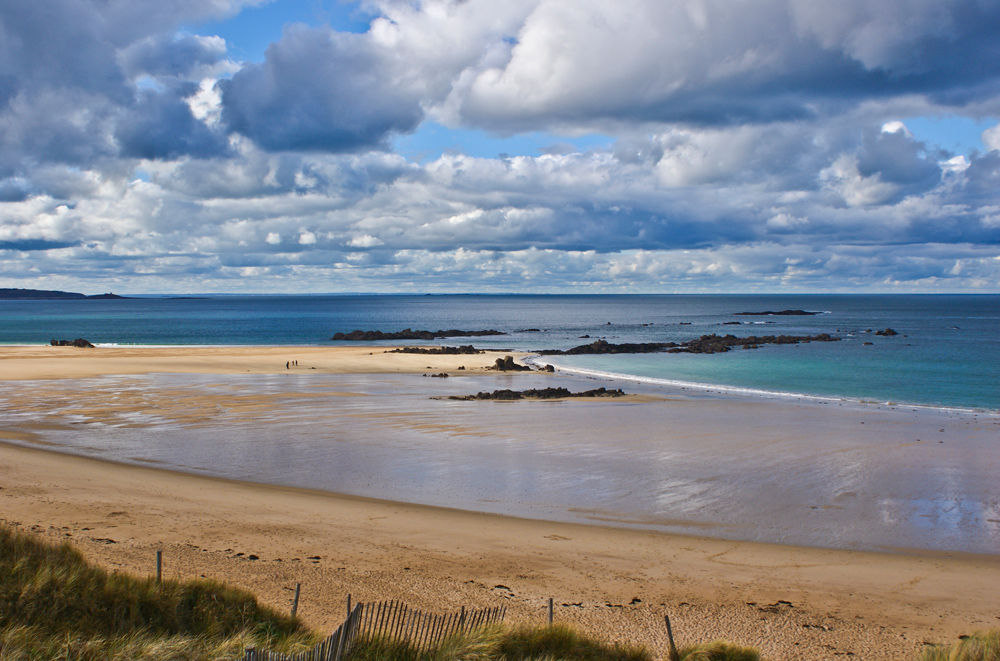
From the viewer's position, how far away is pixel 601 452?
1961 cm

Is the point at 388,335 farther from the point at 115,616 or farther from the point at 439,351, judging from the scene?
the point at 115,616

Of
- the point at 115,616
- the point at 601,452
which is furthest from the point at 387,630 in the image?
the point at 601,452

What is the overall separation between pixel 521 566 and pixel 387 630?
138 inches

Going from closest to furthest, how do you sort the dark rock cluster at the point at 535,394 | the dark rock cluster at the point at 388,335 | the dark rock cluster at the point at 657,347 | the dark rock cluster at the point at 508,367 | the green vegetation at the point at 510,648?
the green vegetation at the point at 510,648, the dark rock cluster at the point at 535,394, the dark rock cluster at the point at 508,367, the dark rock cluster at the point at 657,347, the dark rock cluster at the point at 388,335

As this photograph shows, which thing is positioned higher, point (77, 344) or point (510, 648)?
point (77, 344)

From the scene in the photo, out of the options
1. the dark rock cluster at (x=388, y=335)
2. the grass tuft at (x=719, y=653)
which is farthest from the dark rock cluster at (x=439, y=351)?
the grass tuft at (x=719, y=653)

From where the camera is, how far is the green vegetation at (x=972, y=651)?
728 cm

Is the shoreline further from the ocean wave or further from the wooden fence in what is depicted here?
the ocean wave

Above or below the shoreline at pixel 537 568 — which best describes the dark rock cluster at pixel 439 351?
above

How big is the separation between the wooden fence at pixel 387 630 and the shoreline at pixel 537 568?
3.13 ft

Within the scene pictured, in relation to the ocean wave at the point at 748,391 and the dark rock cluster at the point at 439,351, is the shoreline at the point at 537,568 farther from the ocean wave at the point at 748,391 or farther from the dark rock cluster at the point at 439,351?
the dark rock cluster at the point at 439,351

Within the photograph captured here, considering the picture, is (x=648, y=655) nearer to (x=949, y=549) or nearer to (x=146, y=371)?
(x=949, y=549)


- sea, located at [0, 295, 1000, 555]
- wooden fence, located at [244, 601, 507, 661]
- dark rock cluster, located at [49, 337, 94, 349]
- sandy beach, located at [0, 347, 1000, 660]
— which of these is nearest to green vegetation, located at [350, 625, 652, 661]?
wooden fence, located at [244, 601, 507, 661]

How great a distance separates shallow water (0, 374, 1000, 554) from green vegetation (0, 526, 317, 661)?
676 centimetres
